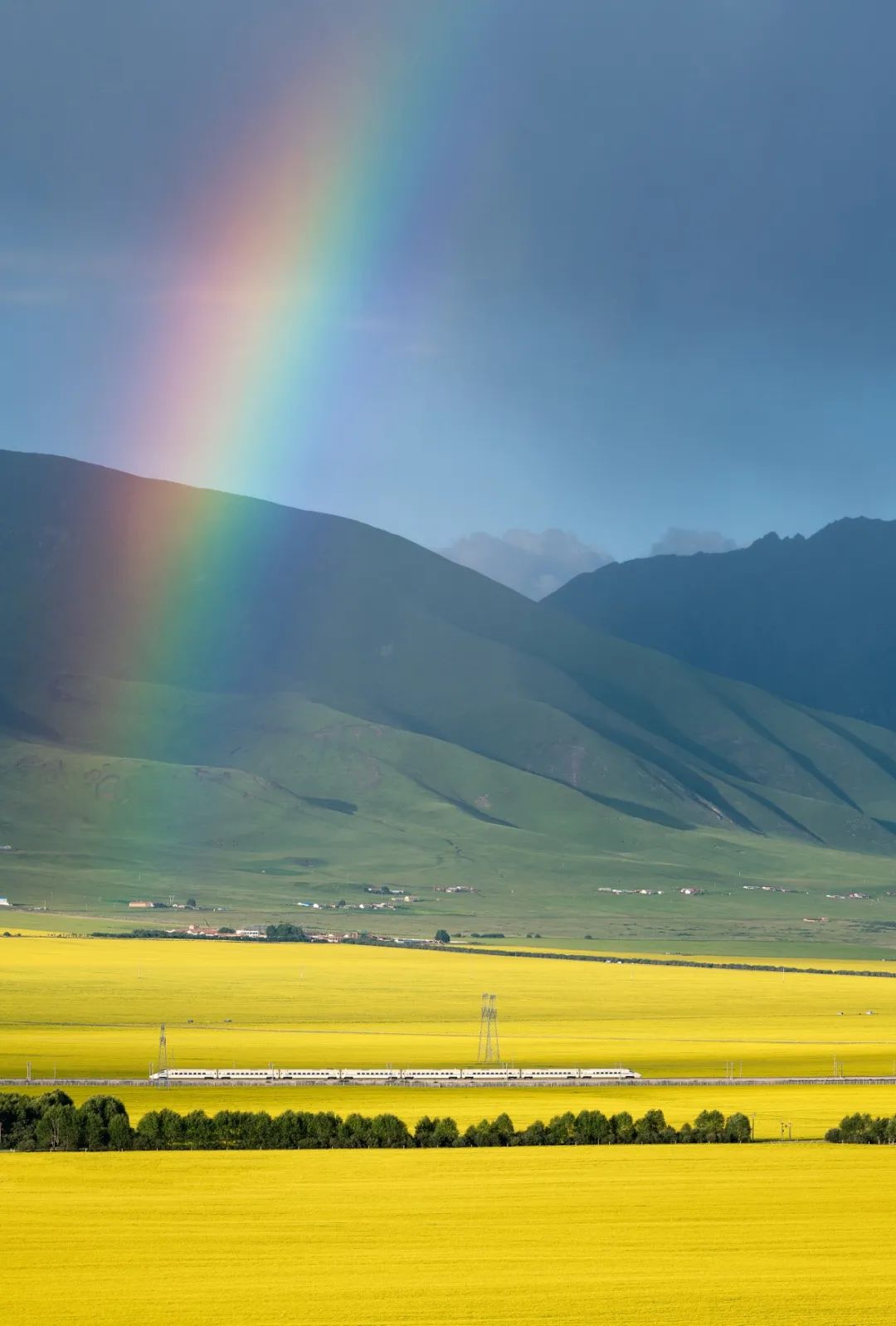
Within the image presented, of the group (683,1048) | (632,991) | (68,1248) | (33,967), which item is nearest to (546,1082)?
(683,1048)

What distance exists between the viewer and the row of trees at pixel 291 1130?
275 feet

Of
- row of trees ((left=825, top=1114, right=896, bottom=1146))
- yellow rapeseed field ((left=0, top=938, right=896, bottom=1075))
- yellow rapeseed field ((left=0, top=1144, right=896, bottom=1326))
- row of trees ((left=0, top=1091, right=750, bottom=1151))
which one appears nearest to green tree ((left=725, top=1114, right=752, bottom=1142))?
row of trees ((left=0, top=1091, right=750, bottom=1151))

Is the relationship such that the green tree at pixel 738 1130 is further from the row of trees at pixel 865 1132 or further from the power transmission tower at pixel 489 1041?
the power transmission tower at pixel 489 1041

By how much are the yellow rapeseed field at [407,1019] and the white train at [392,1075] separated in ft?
19.5

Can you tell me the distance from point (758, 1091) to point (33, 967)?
321 feet

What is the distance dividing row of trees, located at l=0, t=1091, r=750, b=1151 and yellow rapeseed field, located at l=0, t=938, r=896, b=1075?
25.1 metres

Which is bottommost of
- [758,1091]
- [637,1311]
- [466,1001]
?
[637,1311]

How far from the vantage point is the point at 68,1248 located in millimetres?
60750

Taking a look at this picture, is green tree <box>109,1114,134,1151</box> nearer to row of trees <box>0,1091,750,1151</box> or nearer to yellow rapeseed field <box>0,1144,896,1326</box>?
row of trees <box>0,1091,750,1151</box>

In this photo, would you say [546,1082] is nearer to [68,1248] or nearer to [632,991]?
[68,1248]

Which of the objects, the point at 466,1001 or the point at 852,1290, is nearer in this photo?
the point at 852,1290

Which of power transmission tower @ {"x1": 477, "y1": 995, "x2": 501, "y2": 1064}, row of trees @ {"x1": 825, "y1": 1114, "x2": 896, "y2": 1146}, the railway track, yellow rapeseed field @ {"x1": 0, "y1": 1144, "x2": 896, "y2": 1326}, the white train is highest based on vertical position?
power transmission tower @ {"x1": 477, "y1": 995, "x2": 501, "y2": 1064}

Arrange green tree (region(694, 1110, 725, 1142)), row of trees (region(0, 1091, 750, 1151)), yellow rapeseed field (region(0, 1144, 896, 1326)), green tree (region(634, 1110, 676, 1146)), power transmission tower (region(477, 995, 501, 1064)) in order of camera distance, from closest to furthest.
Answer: yellow rapeseed field (region(0, 1144, 896, 1326)) → row of trees (region(0, 1091, 750, 1151)) → green tree (region(634, 1110, 676, 1146)) → green tree (region(694, 1110, 725, 1142)) → power transmission tower (region(477, 995, 501, 1064))

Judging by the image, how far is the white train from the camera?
10644 cm
